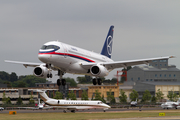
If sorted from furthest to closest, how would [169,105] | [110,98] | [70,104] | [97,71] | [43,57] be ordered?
[110,98] < [169,105] < [70,104] < [97,71] < [43,57]

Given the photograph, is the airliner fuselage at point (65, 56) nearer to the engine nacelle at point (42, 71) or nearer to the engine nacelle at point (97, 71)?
the engine nacelle at point (97, 71)

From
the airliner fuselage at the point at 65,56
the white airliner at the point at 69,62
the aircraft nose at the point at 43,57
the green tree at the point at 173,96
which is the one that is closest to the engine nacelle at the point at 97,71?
the white airliner at the point at 69,62

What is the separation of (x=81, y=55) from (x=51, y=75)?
7.18m

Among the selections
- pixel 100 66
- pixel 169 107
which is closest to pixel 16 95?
pixel 169 107

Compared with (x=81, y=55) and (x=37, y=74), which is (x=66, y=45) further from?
Answer: (x=37, y=74)

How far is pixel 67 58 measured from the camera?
58.3 metres

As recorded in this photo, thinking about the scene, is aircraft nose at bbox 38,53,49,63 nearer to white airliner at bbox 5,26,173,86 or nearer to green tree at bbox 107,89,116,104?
white airliner at bbox 5,26,173,86

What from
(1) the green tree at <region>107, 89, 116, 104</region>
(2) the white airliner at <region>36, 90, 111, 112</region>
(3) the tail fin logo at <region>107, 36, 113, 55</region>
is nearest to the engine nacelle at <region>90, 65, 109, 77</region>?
(3) the tail fin logo at <region>107, 36, 113, 55</region>

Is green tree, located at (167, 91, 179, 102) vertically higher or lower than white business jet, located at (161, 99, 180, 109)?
higher

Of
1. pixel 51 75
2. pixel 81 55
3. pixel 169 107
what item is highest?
pixel 81 55

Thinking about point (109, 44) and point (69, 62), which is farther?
point (109, 44)

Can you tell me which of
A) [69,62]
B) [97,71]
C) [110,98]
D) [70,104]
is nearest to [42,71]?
[69,62]

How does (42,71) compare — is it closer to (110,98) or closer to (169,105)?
(169,105)

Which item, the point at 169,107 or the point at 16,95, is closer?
the point at 169,107
